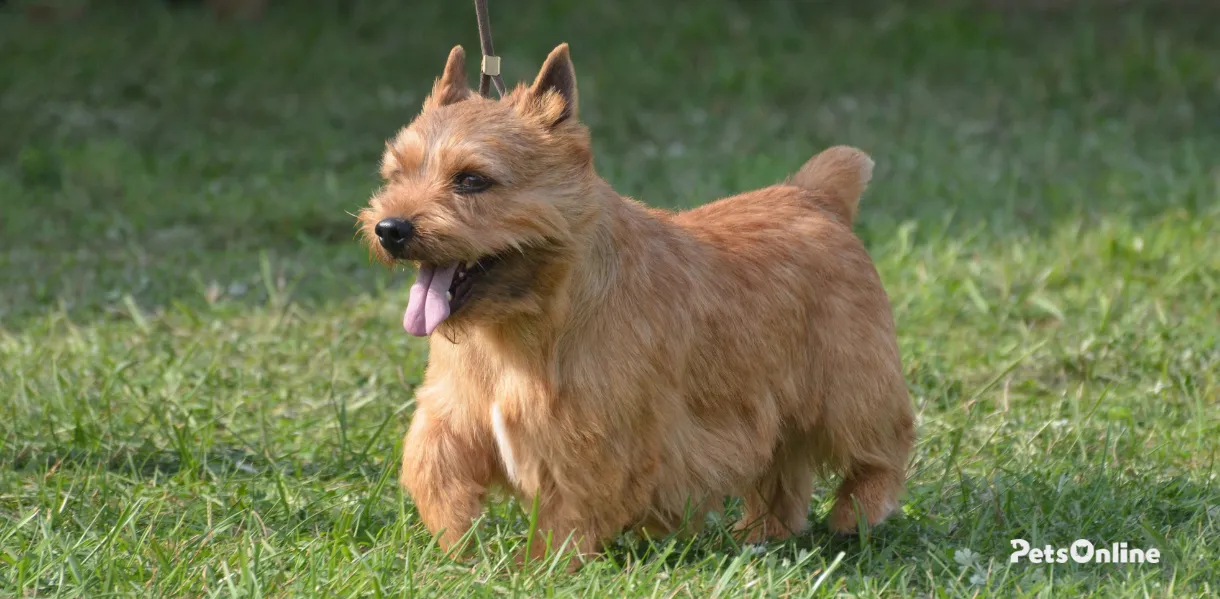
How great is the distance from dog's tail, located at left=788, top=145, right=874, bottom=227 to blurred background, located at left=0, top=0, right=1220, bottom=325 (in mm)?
2635

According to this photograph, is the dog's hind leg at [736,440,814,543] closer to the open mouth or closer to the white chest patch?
the white chest patch

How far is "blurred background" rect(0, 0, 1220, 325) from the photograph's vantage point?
26.4 ft

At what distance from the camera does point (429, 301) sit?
349cm

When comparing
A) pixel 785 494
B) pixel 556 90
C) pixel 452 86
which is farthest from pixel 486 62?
pixel 785 494

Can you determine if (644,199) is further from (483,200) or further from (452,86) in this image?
(483,200)

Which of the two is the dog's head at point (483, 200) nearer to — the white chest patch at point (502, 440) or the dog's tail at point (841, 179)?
the white chest patch at point (502, 440)

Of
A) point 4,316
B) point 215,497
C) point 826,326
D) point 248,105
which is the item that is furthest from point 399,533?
point 248,105

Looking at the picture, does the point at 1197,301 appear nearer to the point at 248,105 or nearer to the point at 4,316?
the point at 4,316

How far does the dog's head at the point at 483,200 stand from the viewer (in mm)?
3473

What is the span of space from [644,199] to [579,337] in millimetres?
5079

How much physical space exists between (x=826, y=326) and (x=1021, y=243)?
3.64 metres

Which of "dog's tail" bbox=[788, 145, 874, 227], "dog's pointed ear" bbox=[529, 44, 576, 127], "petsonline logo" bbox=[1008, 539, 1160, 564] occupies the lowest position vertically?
"petsonline logo" bbox=[1008, 539, 1160, 564]

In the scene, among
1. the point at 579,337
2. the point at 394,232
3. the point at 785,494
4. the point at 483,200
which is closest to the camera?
the point at 394,232

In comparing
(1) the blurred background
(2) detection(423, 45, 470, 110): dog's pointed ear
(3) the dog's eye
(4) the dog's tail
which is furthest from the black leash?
(1) the blurred background
